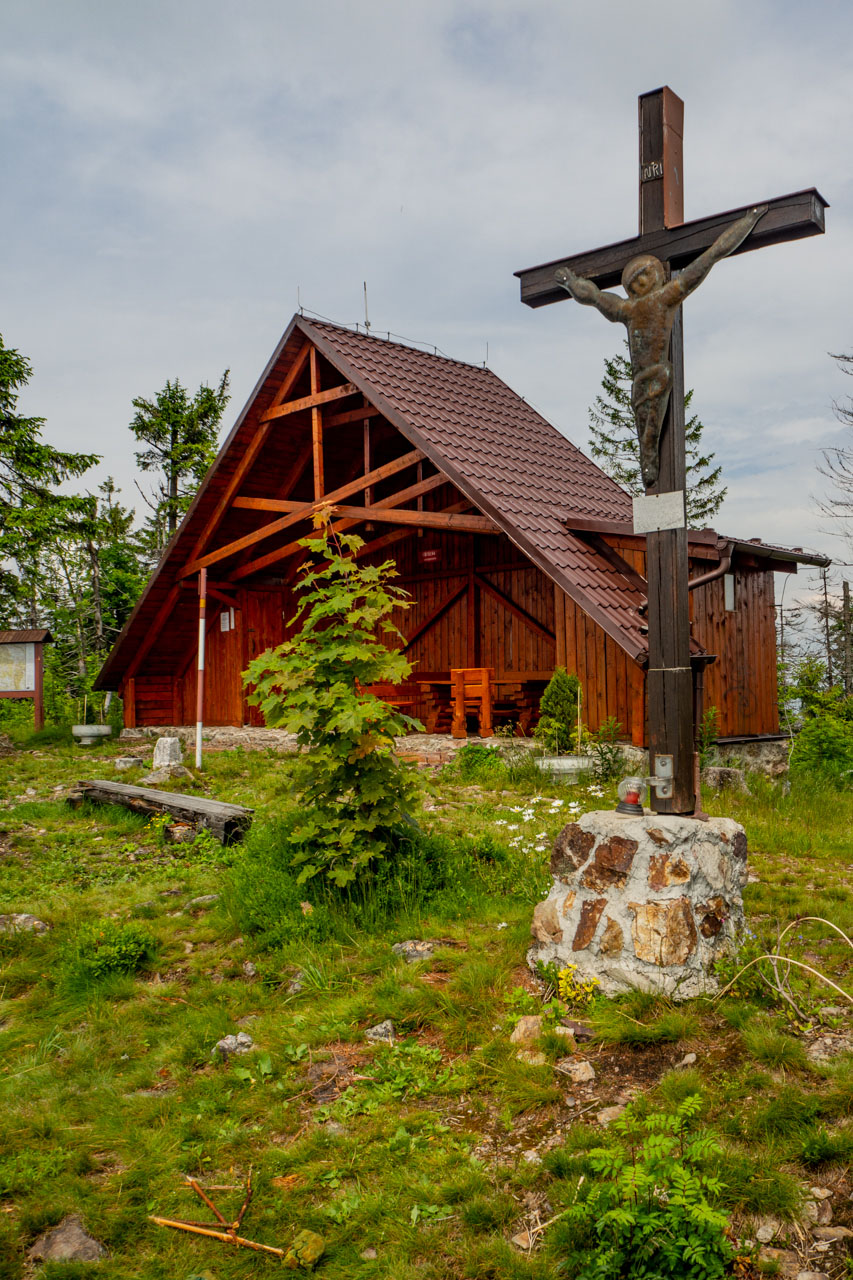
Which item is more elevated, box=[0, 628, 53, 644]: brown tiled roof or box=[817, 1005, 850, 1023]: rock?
box=[0, 628, 53, 644]: brown tiled roof

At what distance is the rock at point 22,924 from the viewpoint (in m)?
5.84

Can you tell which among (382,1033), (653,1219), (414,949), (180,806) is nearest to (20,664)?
(180,806)

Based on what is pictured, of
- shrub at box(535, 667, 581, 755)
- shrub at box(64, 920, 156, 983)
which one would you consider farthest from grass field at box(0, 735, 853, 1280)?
shrub at box(535, 667, 581, 755)

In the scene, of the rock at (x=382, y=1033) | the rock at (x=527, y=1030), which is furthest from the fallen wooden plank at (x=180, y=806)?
the rock at (x=527, y=1030)

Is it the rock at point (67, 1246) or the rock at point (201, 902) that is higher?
the rock at point (201, 902)

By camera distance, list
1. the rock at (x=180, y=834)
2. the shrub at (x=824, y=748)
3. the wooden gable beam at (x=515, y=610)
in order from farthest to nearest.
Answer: the wooden gable beam at (x=515, y=610) → the shrub at (x=824, y=748) → the rock at (x=180, y=834)

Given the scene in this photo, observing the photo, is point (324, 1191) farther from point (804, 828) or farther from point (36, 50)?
point (36, 50)

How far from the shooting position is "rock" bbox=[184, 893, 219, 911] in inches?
245

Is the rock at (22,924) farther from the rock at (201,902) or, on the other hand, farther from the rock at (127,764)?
the rock at (127,764)

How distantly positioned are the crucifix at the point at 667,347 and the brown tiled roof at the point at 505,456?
4265mm

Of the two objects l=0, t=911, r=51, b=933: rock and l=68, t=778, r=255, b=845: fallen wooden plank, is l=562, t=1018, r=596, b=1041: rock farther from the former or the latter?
l=68, t=778, r=255, b=845: fallen wooden plank

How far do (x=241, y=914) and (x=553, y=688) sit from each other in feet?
17.2

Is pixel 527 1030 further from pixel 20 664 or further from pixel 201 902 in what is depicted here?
pixel 20 664

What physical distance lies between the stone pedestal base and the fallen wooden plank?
3.81m
